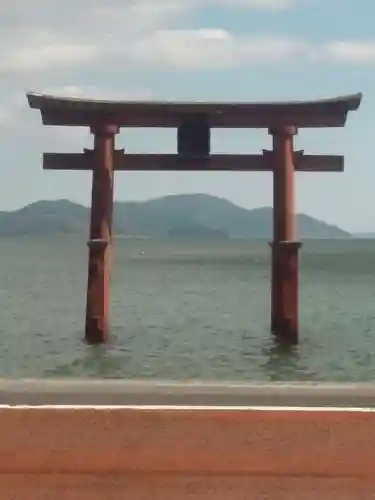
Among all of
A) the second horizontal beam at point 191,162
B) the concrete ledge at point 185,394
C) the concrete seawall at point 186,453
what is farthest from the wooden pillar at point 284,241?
the concrete seawall at point 186,453

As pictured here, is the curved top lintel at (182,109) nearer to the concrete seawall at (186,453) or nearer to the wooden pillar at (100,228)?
the wooden pillar at (100,228)

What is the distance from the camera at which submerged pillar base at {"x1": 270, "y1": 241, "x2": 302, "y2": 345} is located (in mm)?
15031

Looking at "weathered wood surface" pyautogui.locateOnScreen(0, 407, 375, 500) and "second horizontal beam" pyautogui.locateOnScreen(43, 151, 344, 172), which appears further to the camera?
"second horizontal beam" pyautogui.locateOnScreen(43, 151, 344, 172)

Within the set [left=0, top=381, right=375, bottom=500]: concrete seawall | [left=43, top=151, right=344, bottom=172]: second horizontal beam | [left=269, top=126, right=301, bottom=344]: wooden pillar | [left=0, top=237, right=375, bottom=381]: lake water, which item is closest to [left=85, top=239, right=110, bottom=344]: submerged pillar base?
[left=0, top=237, right=375, bottom=381]: lake water

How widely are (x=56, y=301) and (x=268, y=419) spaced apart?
39550mm

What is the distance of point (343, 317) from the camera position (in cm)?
3316

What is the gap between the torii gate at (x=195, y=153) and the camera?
12.6m

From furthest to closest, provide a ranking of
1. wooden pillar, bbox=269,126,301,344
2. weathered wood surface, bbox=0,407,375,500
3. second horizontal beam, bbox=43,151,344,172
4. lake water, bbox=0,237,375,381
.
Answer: lake water, bbox=0,237,375,381, wooden pillar, bbox=269,126,301,344, second horizontal beam, bbox=43,151,344,172, weathered wood surface, bbox=0,407,375,500

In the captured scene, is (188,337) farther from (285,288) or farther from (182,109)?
(182,109)

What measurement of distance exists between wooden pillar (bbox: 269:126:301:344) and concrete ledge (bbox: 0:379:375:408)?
1232 centimetres

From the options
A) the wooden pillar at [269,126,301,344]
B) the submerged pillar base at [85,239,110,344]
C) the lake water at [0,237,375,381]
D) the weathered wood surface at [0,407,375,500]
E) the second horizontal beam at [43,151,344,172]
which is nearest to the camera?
the weathered wood surface at [0,407,375,500]

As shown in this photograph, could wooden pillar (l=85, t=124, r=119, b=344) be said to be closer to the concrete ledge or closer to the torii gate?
the torii gate

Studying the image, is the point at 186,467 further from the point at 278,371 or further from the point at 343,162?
the point at 278,371

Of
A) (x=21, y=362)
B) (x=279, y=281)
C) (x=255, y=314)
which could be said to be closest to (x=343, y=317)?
(x=255, y=314)
